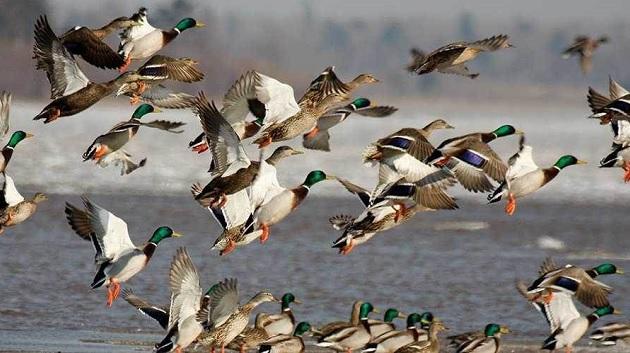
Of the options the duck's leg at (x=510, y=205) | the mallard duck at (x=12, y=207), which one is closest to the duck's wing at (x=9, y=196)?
the mallard duck at (x=12, y=207)

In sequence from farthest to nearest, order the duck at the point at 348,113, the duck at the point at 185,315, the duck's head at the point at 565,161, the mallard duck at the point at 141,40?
the duck at the point at 348,113
the duck's head at the point at 565,161
the mallard duck at the point at 141,40
the duck at the point at 185,315

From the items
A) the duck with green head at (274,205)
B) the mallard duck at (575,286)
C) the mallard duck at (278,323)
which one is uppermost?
the duck with green head at (274,205)

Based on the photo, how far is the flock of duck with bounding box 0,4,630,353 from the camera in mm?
9289

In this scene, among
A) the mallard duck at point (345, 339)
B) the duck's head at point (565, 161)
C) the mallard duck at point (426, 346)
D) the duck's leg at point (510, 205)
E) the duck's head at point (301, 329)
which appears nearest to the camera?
the duck's leg at point (510, 205)

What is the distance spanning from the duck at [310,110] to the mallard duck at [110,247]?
1.03m

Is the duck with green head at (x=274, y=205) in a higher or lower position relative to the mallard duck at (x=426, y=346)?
higher

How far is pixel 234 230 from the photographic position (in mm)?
9680

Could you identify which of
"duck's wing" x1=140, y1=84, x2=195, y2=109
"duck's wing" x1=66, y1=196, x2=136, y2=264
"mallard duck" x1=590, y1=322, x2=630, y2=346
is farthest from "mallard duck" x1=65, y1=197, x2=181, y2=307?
"mallard duck" x1=590, y1=322, x2=630, y2=346

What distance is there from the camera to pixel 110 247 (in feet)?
30.8

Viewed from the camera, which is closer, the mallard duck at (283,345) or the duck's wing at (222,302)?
the duck's wing at (222,302)

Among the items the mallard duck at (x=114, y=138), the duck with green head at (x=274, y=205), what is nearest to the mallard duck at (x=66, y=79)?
the mallard duck at (x=114, y=138)

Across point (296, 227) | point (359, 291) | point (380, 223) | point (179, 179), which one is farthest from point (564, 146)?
point (380, 223)

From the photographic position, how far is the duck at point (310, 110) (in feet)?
32.7

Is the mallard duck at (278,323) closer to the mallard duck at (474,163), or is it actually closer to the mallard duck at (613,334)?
the mallard duck at (474,163)
